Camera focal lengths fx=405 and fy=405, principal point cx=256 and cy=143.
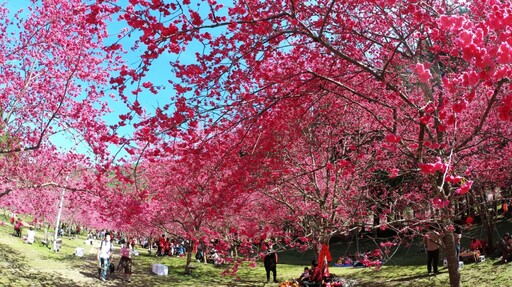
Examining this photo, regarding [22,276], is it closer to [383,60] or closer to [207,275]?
[207,275]

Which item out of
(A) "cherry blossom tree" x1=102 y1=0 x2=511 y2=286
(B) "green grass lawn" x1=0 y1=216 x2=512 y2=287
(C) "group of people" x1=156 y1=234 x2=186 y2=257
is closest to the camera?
(A) "cherry blossom tree" x1=102 y1=0 x2=511 y2=286

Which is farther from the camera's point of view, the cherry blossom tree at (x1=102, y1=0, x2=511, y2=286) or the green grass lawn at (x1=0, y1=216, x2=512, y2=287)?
the green grass lawn at (x1=0, y1=216, x2=512, y2=287)

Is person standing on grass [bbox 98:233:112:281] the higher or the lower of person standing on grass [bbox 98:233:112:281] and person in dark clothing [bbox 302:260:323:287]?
the higher

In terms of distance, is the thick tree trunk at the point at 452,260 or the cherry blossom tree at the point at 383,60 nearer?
the cherry blossom tree at the point at 383,60

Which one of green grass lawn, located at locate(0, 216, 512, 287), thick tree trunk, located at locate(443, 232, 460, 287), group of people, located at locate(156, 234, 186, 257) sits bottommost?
green grass lawn, located at locate(0, 216, 512, 287)

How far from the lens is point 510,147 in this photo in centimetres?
1124

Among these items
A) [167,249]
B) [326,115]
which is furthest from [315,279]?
[167,249]

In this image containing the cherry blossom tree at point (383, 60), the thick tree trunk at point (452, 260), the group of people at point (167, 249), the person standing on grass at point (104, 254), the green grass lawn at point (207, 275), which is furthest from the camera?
the group of people at point (167, 249)

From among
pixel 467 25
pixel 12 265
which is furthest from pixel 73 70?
pixel 467 25

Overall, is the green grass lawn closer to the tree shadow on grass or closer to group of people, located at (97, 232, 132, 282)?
the tree shadow on grass

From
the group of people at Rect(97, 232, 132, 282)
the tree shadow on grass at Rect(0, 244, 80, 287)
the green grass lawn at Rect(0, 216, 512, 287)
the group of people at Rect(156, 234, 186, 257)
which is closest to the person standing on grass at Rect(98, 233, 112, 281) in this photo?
the group of people at Rect(97, 232, 132, 282)

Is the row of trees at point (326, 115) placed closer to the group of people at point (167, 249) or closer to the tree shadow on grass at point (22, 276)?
the tree shadow on grass at point (22, 276)

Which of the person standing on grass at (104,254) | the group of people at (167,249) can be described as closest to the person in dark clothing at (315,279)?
the person standing on grass at (104,254)

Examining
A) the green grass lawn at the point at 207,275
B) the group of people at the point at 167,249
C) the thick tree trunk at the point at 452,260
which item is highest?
the group of people at the point at 167,249
